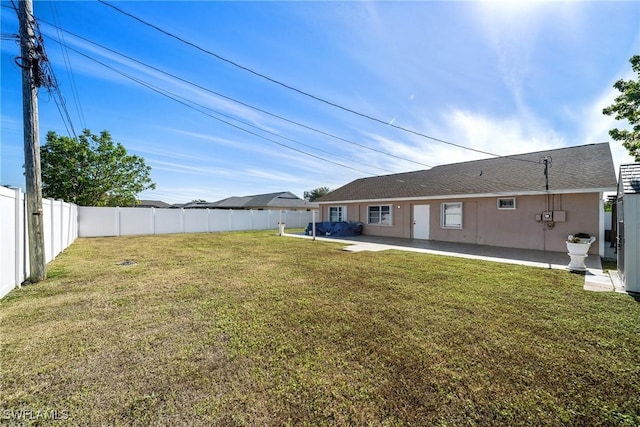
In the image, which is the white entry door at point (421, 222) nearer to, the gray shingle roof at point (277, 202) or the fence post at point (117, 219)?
the fence post at point (117, 219)

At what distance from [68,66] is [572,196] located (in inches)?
708

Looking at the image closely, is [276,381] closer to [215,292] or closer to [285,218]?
[215,292]

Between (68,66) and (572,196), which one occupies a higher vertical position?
(68,66)

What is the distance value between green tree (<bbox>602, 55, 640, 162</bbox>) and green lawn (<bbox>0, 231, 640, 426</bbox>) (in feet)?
27.9

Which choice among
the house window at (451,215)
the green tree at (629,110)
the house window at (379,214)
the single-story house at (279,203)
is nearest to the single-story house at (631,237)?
the green tree at (629,110)

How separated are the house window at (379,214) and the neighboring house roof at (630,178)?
9916 millimetres

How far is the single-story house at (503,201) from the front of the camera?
9.36m

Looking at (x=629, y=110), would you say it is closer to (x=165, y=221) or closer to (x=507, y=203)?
(x=507, y=203)

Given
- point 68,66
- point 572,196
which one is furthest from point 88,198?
point 572,196

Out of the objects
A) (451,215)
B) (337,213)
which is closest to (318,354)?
(451,215)

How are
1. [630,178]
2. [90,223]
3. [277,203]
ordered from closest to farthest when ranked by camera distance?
[630,178] → [90,223] → [277,203]

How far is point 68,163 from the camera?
18547 mm

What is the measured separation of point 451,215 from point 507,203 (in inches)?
94.6

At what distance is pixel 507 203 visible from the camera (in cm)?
1105
